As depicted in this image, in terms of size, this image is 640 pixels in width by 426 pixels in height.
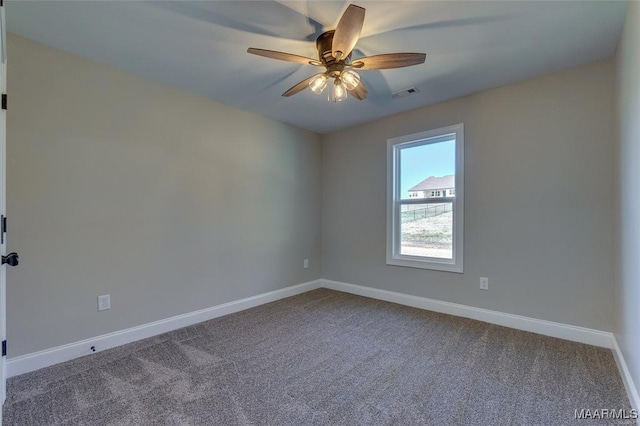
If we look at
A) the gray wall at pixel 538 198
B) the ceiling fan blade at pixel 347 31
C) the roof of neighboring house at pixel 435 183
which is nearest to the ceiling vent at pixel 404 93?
the gray wall at pixel 538 198

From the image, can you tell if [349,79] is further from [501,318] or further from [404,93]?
[501,318]

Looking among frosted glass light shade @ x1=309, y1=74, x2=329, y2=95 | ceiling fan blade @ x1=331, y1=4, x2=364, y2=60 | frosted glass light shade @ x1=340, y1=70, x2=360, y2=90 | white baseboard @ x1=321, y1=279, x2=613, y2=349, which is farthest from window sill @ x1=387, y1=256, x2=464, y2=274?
ceiling fan blade @ x1=331, y1=4, x2=364, y2=60

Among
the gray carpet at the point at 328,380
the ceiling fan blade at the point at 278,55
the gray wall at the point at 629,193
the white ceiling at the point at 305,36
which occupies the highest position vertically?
the white ceiling at the point at 305,36

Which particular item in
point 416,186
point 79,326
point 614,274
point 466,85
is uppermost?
point 466,85

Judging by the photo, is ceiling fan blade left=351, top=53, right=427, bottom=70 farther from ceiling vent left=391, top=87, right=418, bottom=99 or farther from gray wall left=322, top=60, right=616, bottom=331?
gray wall left=322, top=60, right=616, bottom=331

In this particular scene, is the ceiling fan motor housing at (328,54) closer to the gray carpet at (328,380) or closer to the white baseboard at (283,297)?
the gray carpet at (328,380)

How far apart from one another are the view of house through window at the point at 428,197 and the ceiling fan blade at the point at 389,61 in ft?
5.52

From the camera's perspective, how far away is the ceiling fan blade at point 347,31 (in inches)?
58.2

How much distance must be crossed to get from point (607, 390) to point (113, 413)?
299 cm

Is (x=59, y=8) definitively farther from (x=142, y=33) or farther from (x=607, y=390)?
(x=607, y=390)

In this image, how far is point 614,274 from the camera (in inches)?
92.2

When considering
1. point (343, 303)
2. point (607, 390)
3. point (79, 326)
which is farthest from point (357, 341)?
point (79, 326)

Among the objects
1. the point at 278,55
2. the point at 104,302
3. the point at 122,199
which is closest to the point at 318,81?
the point at 278,55

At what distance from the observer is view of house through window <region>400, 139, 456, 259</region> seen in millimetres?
3339
